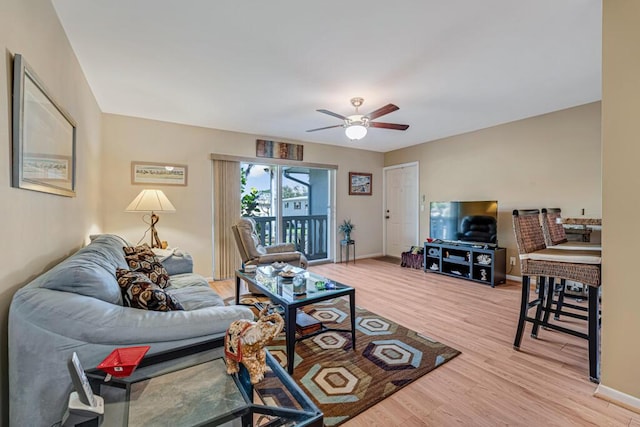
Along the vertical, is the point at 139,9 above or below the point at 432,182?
above

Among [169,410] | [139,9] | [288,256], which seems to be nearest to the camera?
[169,410]

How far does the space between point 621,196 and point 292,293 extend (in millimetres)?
2183

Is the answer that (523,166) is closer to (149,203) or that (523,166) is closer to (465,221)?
(465,221)

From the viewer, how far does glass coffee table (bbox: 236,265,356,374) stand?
194cm

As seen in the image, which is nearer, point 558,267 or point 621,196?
point 621,196

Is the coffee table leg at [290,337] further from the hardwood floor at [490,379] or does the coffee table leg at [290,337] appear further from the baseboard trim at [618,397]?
the baseboard trim at [618,397]

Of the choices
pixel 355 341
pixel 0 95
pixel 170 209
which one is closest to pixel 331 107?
pixel 170 209

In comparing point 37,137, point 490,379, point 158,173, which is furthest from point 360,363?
point 158,173

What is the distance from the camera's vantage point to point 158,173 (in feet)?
13.0

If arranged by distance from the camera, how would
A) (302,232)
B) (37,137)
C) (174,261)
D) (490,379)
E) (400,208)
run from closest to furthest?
(37,137) < (490,379) < (174,261) < (302,232) < (400,208)

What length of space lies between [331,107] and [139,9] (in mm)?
2151

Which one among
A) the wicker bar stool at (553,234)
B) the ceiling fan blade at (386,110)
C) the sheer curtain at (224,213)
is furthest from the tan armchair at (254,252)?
the wicker bar stool at (553,234)

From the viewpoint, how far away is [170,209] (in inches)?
135

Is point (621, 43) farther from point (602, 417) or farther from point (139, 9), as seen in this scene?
point (139, 9)
